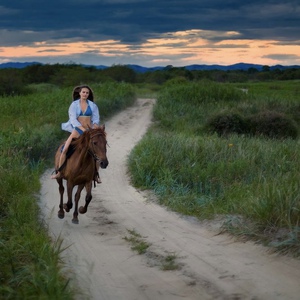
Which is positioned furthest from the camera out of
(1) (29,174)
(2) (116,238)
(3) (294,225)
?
(1) (29,174)

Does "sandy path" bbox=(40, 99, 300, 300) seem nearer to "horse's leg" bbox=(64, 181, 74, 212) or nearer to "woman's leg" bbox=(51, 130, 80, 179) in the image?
"horse's leg" bbox=(64, 181, 74, 212)

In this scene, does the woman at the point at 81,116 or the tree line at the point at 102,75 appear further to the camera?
the tree line at the point at 102,75

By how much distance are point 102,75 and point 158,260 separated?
170 ft

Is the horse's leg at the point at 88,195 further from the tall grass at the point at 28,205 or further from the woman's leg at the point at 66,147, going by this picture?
the tall grass at the point at 28,205

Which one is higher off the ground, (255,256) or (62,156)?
(62,156)

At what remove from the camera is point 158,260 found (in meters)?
8.77

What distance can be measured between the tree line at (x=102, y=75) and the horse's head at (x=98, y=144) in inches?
1662

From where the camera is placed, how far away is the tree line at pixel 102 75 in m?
54.6

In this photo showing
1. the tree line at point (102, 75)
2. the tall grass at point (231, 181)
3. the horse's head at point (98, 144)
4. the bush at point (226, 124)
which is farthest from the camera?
the tree line at point (102, 75)

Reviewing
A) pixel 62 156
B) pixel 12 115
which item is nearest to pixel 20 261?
pixel 62 156

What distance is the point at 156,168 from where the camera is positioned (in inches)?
599

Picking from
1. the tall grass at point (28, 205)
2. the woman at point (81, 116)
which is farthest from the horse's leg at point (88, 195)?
the tall grass at point (28, 205)

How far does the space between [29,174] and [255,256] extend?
7.54 metres

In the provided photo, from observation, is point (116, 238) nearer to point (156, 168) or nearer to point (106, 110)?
point (156, 168)
